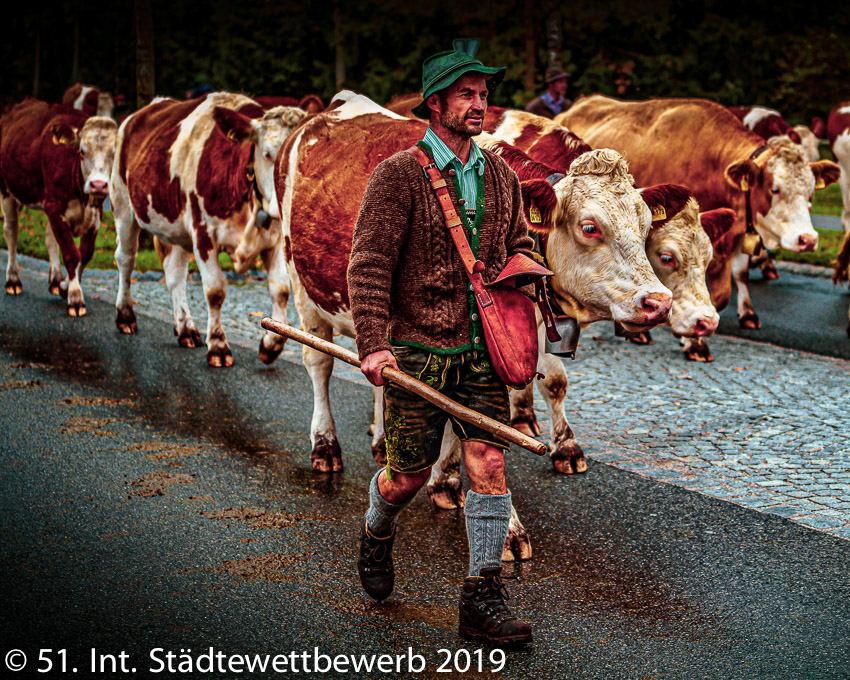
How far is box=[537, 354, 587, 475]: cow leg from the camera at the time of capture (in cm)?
634

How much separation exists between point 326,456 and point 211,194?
11.7 ft

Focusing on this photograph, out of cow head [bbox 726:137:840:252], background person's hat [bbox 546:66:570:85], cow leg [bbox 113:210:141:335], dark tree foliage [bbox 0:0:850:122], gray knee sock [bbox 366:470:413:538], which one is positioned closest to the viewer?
gray knee sock [bbox 366:470:413:538]

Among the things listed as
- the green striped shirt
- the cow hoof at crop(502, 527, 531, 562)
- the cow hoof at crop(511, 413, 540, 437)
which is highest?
the green striped shirt

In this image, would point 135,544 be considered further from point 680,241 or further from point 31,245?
point 31,245

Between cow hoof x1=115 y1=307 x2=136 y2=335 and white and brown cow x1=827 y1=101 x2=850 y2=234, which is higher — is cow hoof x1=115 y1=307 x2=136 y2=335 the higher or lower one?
the lower one

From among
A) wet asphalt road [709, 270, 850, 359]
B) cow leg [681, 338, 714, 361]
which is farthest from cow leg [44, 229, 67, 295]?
wet asphalt road [709, 270, 850, 359]

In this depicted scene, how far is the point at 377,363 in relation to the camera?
3951 mm

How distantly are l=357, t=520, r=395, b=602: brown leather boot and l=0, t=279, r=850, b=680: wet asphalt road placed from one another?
9 centimetres

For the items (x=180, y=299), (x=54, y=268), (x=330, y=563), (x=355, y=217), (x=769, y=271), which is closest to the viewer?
(x=330, y=563)

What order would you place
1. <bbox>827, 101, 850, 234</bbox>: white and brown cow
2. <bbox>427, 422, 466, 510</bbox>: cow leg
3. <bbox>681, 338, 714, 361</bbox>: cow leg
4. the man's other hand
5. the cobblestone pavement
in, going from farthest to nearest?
<bbox>827, 101, 850, 234</bbox>: white and brown cow
<bbox>681, 338, 714, 361</bbox>: cow leg
the cobblestone pavement
<bbox>427, 422, 466, 510</bbox>: cow leg
the man's other hand

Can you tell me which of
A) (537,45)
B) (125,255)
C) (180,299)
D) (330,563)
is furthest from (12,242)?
(537,45)

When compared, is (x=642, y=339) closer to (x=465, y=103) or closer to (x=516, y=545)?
(x=516, y=545)

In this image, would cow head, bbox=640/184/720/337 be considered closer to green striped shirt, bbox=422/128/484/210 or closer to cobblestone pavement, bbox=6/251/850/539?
cobblestone pavement, bbox=6/251/850/539

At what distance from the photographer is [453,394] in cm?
420
